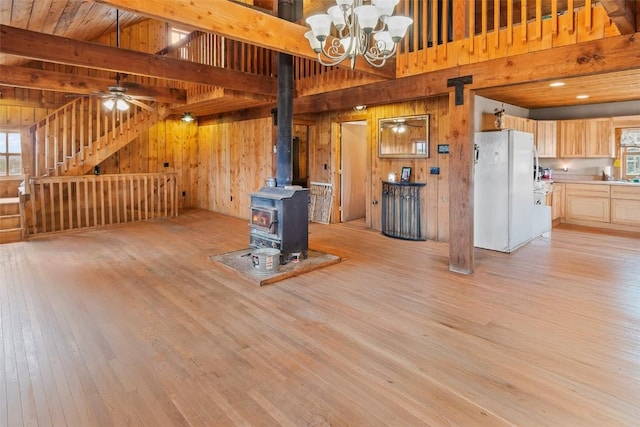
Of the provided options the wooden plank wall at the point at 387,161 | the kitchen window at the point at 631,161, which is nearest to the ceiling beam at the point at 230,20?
the wooden plank wall at the point at 387,161

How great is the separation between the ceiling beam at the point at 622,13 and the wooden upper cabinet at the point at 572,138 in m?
4.69

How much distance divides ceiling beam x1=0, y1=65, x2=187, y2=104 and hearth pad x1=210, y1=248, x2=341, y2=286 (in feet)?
11.8

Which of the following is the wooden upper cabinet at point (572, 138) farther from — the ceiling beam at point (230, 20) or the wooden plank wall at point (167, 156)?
the wooden plank wall at point (167, 156)

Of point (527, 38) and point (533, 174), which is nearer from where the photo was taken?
point (527, 38)

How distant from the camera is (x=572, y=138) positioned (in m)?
7.44

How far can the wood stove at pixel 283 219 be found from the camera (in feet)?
15.6

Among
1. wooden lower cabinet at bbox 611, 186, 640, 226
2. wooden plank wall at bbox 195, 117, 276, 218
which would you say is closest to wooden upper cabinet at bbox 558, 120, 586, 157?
wooden lower cabinet at bbox 611, 186, 640, 226

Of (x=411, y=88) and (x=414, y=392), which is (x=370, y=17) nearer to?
(x=411, y=88)

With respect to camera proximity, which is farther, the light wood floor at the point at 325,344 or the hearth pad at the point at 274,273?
the hearth pad at the point at 274,273

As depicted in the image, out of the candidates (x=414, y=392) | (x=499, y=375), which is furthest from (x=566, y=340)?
(x=414, y=392)

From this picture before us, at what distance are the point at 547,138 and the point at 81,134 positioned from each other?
905 cm

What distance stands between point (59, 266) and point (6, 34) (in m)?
2.68

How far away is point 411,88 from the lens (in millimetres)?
4848

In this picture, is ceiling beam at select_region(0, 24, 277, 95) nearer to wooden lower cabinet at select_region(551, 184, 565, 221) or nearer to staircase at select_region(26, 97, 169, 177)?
staircase at select_region(26, 97, 169, 177)
